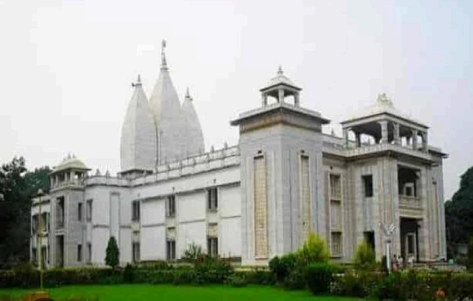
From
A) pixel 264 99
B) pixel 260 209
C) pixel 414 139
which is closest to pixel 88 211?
pixel 260 209

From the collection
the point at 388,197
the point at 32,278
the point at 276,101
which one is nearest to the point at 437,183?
the point at 388,197

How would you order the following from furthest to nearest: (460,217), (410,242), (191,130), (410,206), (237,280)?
(460,217)
(191,130)
(410,242)
(410,206)
(237,280)

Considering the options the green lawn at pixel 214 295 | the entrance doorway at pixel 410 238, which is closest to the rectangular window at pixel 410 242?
the entrance doorway at pixel 410 238

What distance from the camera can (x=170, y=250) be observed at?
44094mm

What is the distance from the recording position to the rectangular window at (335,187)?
124 ft

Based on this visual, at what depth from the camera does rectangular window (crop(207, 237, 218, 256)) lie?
40.2 metres

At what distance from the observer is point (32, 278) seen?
35.7m

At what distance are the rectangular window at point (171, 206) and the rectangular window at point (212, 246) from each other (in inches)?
168

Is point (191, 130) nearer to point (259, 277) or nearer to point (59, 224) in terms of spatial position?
point (59, 224)

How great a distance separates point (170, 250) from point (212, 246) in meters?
4.59

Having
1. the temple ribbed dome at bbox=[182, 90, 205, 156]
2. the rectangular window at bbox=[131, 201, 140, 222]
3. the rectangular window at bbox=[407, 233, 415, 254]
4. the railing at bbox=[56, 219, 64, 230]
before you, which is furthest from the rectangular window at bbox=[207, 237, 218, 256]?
the railing at bbox=[56, 219, 64, 230]

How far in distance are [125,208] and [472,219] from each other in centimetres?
3100

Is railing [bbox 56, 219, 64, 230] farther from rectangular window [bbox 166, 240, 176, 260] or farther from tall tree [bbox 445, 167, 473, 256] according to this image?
tall tree [bbox 445, 167, 473, 256]

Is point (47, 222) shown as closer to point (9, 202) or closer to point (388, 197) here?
point (9, 202)
